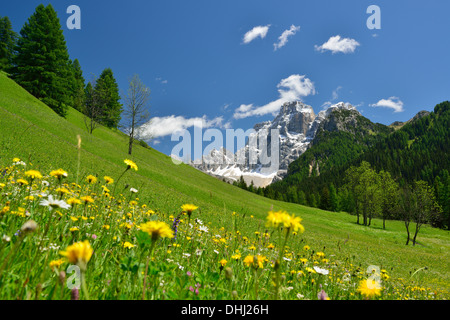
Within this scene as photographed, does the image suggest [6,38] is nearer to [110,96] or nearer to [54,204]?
[110,96]

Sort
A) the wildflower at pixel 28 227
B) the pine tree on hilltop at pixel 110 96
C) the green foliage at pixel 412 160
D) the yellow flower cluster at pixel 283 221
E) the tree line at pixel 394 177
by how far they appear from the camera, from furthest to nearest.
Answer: the green foliage at pixel 412 160 → the pine tree on hilltop at pixel 110 96 → the tree line at pixel 394 177 → the yellow flower cluster at pixel 283 221 → the wildflower at pixel 28 227

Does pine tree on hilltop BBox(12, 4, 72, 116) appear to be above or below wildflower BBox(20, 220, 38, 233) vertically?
above

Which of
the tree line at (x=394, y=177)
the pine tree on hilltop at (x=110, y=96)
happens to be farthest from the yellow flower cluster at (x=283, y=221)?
the pine tree on hilltop at (x=110, y=96)

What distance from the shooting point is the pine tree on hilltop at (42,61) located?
32.8 metres

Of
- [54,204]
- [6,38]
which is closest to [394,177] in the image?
[54,204]

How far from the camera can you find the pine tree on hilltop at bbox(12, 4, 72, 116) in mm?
32812

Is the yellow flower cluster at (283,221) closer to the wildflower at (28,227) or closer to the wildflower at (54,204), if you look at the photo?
the wildflower at (28,227)

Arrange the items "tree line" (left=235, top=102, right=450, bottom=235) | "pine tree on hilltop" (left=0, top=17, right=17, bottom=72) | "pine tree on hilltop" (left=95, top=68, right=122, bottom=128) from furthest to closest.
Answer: "pine tree on hilltop" (left=95, top=68, right=122, bottom=128) → "tree line" (left=235, top=102, right=450, bottom=235) → "pine tree on hilltop" (left=0, top=17, right=17, bottom=72)

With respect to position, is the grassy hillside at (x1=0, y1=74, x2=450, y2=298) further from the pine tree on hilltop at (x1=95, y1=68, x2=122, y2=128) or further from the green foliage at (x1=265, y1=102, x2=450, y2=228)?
the green foliage at (x1=265, y1=102, x2=450, y2=228)

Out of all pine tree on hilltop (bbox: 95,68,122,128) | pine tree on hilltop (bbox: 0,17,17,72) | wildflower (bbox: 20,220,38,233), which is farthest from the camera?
pine tree on hilltop (bbox: 95,68,122,128)

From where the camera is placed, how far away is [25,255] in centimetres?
184

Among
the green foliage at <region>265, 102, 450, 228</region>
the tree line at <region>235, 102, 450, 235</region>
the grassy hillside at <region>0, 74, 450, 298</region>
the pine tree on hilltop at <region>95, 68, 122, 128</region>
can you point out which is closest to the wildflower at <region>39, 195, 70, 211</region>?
the grassy hillside at <region>0, 74, 450, 298</region>

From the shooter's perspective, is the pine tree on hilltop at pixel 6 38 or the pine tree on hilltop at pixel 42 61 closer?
the pine tree on hilltop at pixel 42 61
